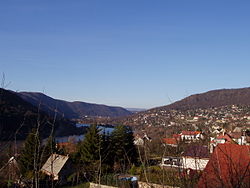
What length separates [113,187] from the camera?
12.2 m

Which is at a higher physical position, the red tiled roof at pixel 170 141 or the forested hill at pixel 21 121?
the forested hill at pixel 21 121

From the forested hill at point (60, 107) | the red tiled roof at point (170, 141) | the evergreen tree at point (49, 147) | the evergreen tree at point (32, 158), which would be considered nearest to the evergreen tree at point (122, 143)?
the evergreen tree at point (32, 158)

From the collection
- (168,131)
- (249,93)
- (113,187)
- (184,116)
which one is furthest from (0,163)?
(249,93)

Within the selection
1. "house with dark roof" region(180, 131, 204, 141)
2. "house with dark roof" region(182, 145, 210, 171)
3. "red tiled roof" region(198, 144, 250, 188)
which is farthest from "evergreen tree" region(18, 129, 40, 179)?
"house with dark roof" region(180, 131, 204, 141)

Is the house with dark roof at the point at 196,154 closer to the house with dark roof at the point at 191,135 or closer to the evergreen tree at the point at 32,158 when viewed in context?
the house with dark roof at the point at 191,135

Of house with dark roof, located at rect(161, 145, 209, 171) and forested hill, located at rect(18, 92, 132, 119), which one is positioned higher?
forested hill, located at rect(18, 92, 132, 119)

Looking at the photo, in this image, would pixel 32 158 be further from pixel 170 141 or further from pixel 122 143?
pixel 122 143

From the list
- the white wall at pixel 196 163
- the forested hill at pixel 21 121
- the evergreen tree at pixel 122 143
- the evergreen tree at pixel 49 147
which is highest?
the forested hill at pixel 21 121

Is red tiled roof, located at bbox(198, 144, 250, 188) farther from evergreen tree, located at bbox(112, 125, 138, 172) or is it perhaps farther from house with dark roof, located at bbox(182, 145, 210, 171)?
evergreen tree, located at bbox(112, 125, 138, 172)

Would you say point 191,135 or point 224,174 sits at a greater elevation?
point 191,135

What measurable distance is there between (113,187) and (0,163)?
9.49 meters

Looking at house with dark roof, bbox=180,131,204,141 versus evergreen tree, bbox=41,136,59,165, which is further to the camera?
house with dark roof, bbox=180,131,204,141

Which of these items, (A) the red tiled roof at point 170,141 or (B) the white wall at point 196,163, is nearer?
(B) the white wall at point 196,163

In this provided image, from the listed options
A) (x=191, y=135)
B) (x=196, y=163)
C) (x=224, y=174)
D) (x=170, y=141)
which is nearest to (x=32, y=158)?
(x=170, y=141)
